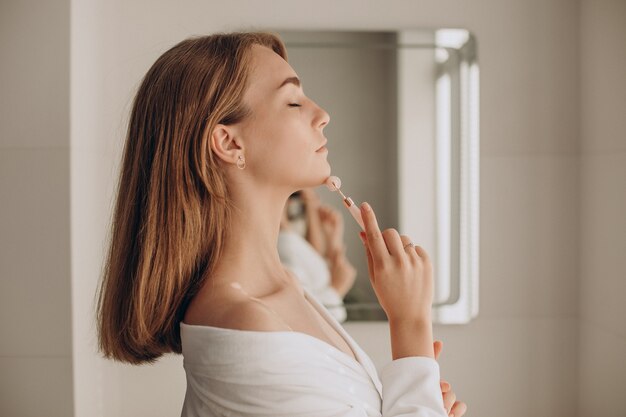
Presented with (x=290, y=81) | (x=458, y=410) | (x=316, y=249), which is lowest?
(x=458, y=410)

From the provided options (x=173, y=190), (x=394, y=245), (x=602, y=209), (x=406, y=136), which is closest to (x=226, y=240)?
(x=173, y=190)

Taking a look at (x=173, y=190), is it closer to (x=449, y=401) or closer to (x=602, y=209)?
(x=449, y=401)

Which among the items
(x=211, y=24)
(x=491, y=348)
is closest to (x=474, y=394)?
(x=491, y=348)

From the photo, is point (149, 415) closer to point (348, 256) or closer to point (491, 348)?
point (348, 256)

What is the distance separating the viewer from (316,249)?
1604 millimetres

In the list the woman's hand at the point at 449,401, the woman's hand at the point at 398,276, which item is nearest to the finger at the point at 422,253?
the woman's hand at the point at 398,276

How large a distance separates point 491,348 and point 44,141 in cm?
113

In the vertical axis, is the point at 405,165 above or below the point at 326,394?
above

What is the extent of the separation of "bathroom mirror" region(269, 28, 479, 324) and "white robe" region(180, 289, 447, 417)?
893 mm

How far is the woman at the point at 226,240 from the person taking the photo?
2.35ft

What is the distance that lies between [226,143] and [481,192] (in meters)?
1.04

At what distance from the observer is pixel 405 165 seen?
1646 millimetres

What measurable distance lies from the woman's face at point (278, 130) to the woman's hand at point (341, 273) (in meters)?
0.84

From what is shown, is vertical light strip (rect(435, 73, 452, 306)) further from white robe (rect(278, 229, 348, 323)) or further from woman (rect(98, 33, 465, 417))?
woman (rect(98, 33, 465, 417))
